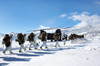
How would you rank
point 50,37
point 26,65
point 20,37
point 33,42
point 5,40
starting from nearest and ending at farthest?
1. point 26,65
2. point 5,40
3. point 20,37
4. point 33,42
5. point 50,37

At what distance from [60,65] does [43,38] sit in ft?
33.1

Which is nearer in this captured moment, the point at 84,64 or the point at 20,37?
the point at 84,64

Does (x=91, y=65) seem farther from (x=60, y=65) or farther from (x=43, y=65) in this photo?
(x=43, y=65)

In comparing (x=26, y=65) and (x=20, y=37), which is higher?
(x=20, y=37)

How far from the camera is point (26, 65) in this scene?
20.8ft

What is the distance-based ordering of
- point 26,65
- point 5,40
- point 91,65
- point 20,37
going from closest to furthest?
point 91,65, point 26,65, point 5,40, point 20,37

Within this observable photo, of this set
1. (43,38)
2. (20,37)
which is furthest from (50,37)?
(20,37)

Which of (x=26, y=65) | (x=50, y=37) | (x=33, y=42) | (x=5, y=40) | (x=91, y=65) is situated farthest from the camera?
(x=50, y=37)

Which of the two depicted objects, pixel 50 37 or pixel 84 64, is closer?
pixel 84 64

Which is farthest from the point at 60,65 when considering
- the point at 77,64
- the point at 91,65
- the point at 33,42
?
the point at 33,42

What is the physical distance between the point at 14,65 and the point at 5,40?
5427 mm

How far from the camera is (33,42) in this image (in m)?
15.6

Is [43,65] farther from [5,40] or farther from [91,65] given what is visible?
[5,40]

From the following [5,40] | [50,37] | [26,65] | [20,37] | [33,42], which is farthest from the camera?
[50,37]
